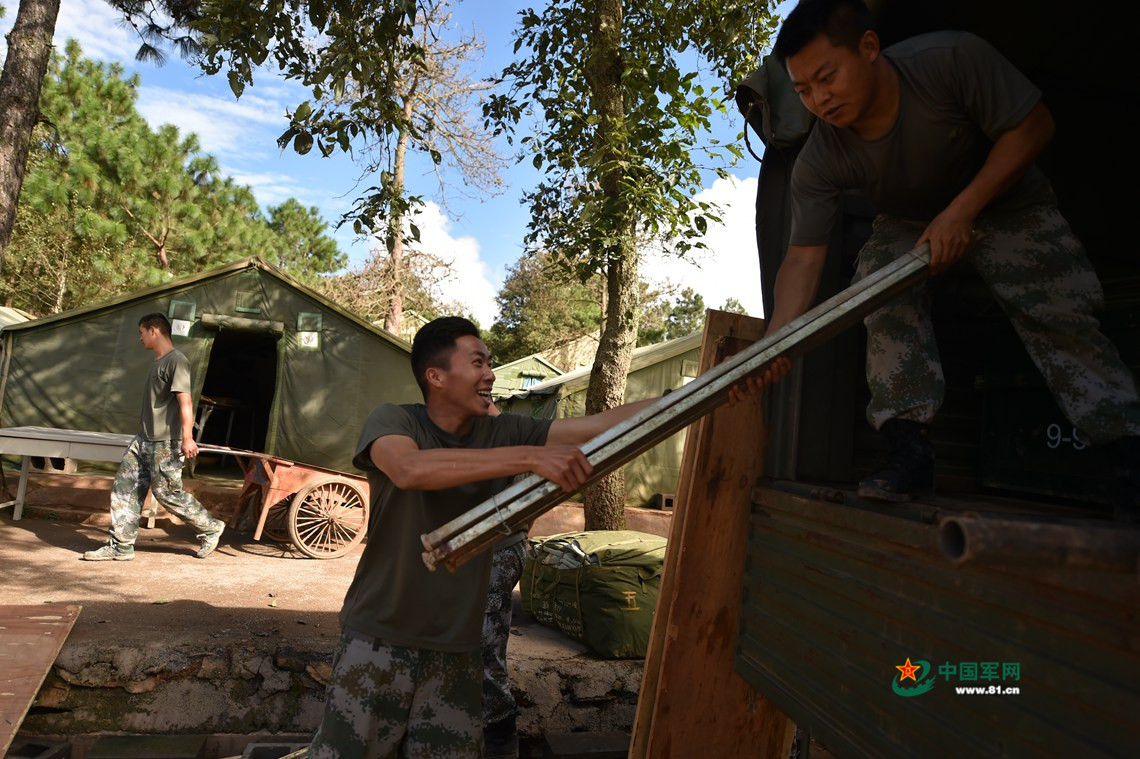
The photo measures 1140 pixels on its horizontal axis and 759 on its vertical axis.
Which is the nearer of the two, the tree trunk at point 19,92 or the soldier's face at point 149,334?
the soldier's face at point 149,334

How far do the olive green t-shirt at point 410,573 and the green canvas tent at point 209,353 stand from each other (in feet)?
27.4

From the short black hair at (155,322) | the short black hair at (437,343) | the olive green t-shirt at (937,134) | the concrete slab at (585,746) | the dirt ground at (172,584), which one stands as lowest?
the concrete slab at (585,746)

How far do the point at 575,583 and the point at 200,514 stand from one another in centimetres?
403

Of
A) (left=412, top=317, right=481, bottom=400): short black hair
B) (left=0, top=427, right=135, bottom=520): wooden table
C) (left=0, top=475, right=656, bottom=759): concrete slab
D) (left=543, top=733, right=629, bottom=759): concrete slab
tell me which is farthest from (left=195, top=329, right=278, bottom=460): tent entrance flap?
(left=412, top=317, right=481, bottom=400): short black hair

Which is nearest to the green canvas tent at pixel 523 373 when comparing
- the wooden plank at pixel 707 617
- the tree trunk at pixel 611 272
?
the tree trunk at pixel 611 272

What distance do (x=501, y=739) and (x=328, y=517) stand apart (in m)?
4.60

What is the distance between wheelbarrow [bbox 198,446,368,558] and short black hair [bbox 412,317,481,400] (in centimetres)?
561

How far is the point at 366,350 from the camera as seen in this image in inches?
426

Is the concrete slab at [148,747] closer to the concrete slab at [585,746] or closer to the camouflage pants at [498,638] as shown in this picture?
the camouflage pants at [498,638]

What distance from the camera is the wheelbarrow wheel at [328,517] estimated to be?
26.0 ft

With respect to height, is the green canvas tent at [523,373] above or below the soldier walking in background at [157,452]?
above

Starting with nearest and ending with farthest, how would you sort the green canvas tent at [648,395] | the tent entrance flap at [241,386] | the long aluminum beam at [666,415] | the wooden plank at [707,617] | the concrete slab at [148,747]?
the long aluminum beam at [666,415] → the wooden plank at [707,617] → the concrete slab at [148,747] → the green canvas tent at [648,395] → the tent entrance flap at [241,386]

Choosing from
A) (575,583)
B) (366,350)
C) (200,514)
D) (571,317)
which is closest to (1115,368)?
(575,583)

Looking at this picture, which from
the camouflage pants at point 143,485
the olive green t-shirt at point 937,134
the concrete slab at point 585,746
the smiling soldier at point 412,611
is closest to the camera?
the olive green t-shirt at point 937,134
